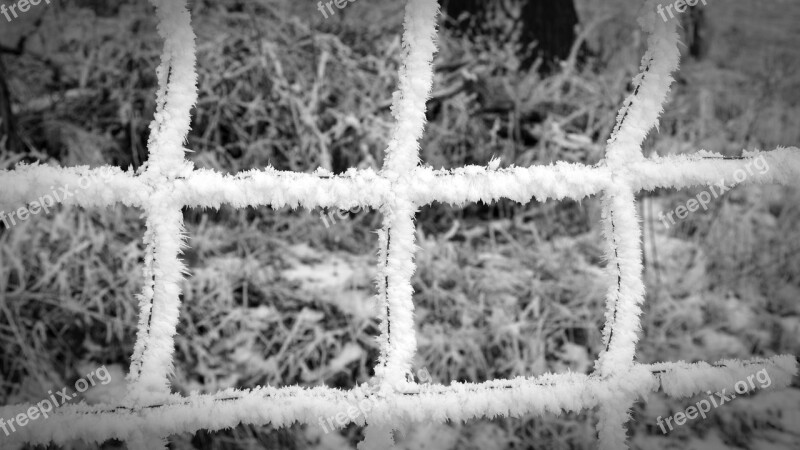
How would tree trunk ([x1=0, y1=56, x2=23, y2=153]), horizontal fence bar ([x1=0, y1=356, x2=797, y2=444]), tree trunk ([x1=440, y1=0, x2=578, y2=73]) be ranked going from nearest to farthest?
horizontal fence bar ([x1=0, y1=356, x2=797, y2=444]), tree trunk ([x1=0, y1=56, x2=23, y2=153]), tree trunk ([x1=440, y1=0, x2=578, y2=73])

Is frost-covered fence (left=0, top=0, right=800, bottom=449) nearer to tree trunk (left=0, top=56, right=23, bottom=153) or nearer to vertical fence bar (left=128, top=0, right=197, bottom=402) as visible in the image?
vertical fence bar (left=128, top=0, right=197, bottom=402)

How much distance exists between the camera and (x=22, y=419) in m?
0.71

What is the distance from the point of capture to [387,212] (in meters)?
0.69

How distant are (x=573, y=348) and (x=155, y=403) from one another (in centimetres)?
152

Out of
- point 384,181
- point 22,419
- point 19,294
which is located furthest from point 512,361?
point 19,294

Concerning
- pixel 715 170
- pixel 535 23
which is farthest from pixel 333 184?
pixel 535 23

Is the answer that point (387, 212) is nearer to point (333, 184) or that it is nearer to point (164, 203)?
point (333, 184)

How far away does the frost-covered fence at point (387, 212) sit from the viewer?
0.67 m

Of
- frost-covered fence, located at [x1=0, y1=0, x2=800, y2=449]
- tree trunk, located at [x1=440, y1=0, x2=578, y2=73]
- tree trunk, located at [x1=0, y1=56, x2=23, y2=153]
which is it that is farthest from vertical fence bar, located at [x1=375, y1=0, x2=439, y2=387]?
tree trunk, located at [x1=440, y1=0, x2=578, y2=73]

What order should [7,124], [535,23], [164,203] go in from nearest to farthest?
[164,203]
[7,124]
[535,23]

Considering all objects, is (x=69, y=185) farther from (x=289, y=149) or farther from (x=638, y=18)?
(x=289, y=149)

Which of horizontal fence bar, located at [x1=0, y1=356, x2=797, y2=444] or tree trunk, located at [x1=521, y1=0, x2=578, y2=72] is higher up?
tree trunk, located at [x1=521, y1=0, x2=578, y2=72]

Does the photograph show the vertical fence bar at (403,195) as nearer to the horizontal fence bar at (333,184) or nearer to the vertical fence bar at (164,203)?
the horizontal fence bar at (333,184)

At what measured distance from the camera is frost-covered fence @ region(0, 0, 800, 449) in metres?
0.67
